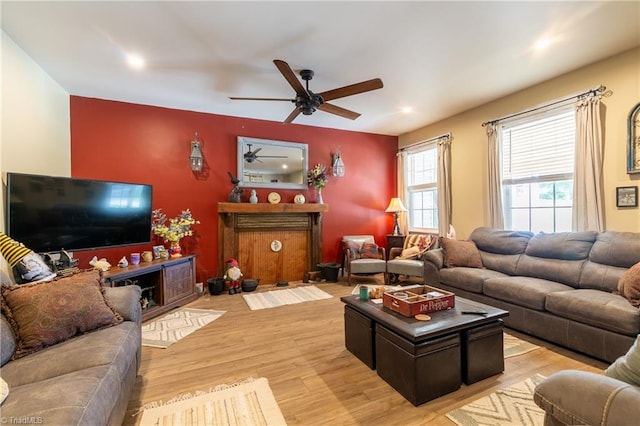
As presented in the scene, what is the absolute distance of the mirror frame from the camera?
188 inches

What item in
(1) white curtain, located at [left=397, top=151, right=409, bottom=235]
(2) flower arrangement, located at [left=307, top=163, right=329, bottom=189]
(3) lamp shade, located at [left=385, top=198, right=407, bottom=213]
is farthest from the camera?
(1) white curtain, located at [left=397, top=151, right=409, bottom=235]

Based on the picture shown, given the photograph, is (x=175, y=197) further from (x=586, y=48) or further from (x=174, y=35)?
(x=586, y=48)

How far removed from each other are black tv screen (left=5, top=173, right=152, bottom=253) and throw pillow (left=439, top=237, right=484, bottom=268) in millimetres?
3990

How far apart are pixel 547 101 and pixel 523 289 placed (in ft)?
7.92

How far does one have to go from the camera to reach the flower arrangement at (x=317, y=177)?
17.0ft

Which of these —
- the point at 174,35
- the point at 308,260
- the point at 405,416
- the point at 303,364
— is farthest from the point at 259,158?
the point at 405,416

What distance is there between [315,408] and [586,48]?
4.08m

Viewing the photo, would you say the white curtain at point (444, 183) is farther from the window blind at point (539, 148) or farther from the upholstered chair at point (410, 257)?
the window blind at point (539, 148)

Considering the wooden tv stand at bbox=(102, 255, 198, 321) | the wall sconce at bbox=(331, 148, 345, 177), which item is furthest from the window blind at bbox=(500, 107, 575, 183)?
the wooden tv stand at bbox=(102, 255, 198, 321)

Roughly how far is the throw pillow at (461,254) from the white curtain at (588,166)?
109 cm

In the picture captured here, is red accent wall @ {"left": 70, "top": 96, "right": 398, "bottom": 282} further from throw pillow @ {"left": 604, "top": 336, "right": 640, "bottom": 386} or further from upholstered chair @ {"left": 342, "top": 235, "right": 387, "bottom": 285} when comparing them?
throw pillow @ {"left": 604, "top": 336, "right": 640, "bottom": 386}

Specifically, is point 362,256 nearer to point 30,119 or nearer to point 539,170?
point 539,170

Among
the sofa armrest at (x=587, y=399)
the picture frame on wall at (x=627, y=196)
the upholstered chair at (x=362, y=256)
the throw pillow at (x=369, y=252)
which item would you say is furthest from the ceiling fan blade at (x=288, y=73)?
the picture frame on wall at (x=627, y=196)

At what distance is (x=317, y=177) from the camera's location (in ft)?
17.1
